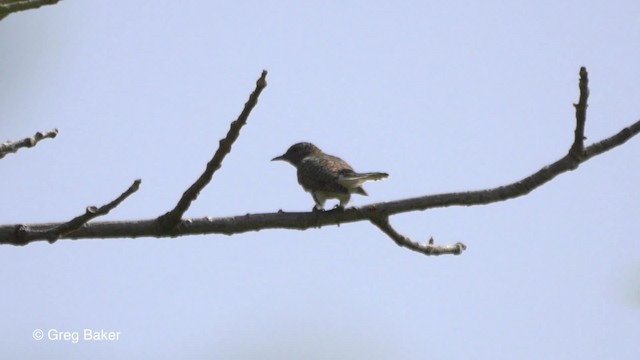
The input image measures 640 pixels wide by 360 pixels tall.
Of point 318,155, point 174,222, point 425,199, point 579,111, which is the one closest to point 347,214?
point 425,199

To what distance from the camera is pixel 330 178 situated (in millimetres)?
8070

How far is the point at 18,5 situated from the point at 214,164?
1.06 m

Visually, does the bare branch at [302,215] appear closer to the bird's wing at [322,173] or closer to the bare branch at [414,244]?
the bare branch at [414,244]

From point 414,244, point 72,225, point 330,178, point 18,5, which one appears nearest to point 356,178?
point 330,178

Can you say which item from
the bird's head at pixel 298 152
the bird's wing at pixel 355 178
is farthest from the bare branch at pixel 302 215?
the bird's head at pixel 298 152

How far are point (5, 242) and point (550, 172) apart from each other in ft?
8.02

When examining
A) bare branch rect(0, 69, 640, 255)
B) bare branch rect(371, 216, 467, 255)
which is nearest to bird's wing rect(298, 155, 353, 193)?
bare branch rect(371, 216, 467, 255)

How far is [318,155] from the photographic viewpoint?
Result: 9.80 metres

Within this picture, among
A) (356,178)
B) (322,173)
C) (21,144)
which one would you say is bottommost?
(21,144)

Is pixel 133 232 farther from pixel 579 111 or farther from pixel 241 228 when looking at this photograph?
pixel 579 111

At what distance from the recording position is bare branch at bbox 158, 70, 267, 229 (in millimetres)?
4020

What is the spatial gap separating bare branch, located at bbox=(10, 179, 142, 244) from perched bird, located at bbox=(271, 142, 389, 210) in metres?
3.11

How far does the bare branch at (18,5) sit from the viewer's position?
3.82 meters

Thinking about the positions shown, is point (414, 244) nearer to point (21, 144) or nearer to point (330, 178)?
point (21, 144)
